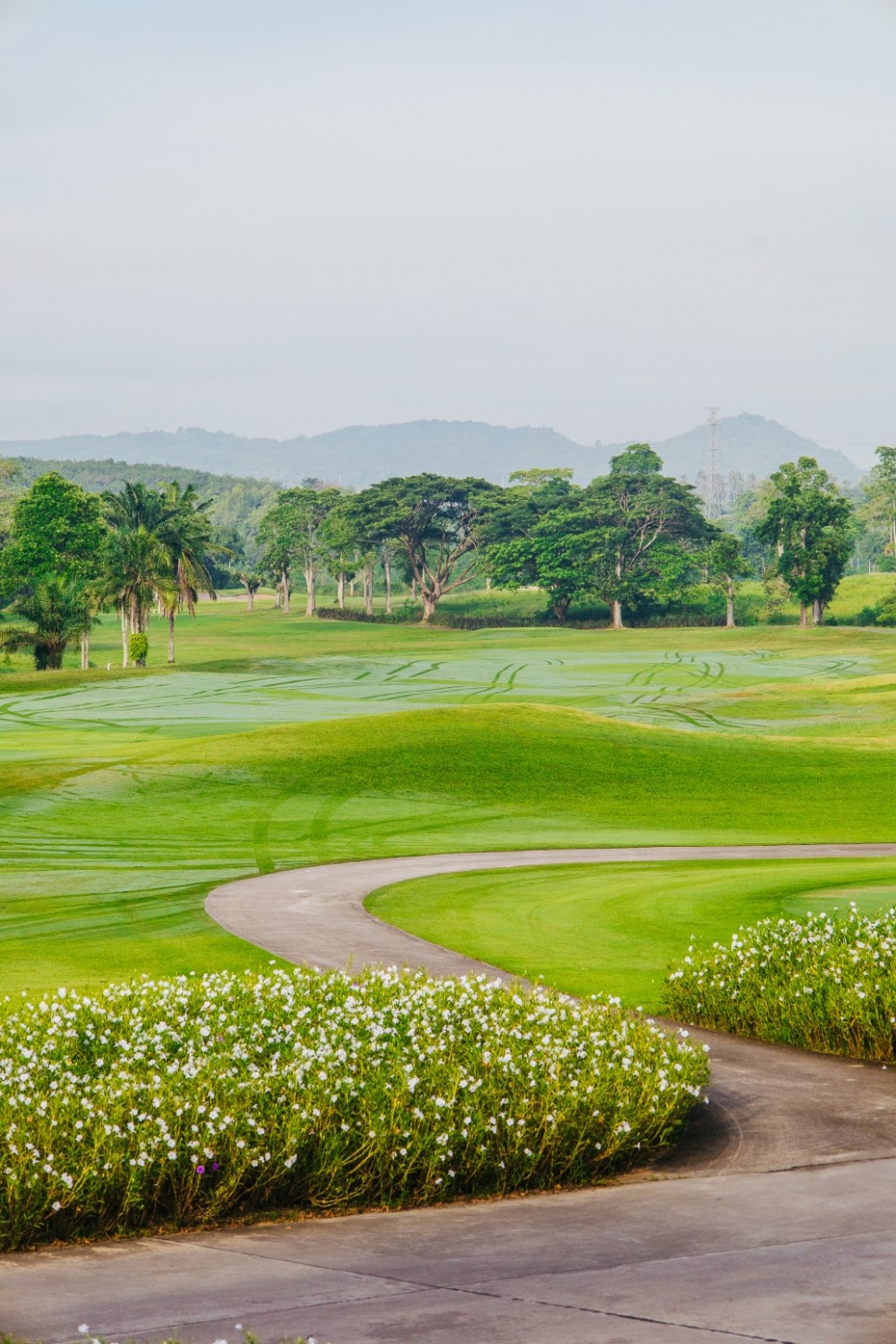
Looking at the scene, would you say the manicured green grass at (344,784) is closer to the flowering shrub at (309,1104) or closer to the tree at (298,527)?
the flowering shrub at (309,1104)

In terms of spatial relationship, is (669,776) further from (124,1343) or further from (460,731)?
(124,1343)

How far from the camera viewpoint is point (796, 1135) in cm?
1091

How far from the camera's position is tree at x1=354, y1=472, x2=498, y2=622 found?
136625mm

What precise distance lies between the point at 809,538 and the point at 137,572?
6131cm

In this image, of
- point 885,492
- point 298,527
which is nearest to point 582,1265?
point 298,527

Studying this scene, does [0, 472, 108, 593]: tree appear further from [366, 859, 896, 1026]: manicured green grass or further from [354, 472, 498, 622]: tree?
[366, 859, 896, 1026]: manicured green grass

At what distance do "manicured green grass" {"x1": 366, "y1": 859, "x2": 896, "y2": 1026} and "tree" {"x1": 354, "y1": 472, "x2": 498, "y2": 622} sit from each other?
110 m

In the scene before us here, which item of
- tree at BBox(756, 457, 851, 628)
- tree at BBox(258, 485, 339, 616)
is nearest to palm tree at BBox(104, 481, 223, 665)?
tree at BBox(258, 485, 339, 616)

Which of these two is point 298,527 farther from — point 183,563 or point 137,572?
point 137,572

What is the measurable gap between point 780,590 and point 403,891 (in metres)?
117

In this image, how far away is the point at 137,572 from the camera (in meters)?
93.2

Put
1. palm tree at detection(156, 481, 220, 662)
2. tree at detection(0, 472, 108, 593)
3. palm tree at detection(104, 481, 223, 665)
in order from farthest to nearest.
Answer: tree at detection(0, 472, 108, 593) < palm tree at detection(156, 481, 220, 662) < palm tree at detection(104, 481, 223, 665)

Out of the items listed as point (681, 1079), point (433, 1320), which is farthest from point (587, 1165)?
point (433, 1320)

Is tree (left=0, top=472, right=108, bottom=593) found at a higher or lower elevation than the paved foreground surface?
higher
